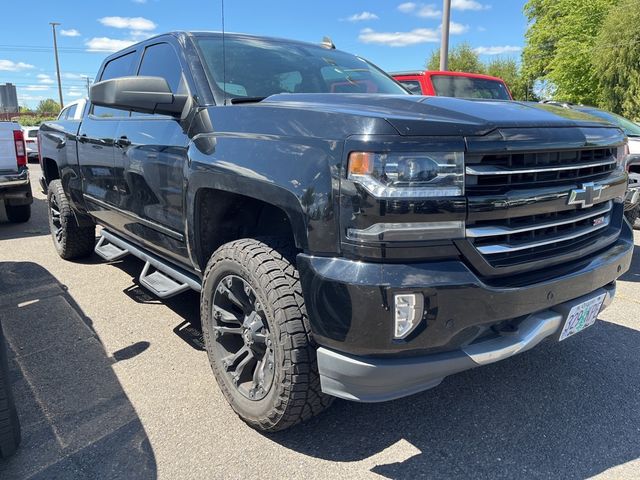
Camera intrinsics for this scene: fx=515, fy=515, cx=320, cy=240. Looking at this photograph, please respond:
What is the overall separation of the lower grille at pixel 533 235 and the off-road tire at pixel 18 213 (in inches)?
314

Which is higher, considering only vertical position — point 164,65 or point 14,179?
point 164,65

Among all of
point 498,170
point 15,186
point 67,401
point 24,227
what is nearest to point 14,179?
point 15,186

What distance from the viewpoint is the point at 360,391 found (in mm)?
1973

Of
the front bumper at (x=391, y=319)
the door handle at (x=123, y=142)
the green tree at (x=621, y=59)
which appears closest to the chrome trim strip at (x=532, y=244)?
the front bumper at (x=391, y=319)

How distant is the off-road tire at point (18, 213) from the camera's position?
26.1 feet

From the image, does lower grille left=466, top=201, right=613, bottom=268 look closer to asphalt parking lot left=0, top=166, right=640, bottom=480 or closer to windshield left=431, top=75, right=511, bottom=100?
asphalt parking lot left=0, top=166, right=640, bottom=480

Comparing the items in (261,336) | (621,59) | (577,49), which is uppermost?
(577,49)

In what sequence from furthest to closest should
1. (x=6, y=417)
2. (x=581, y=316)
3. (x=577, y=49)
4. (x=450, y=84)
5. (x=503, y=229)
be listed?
(x=577, y=49) → (x=450, y=84) → (x=581, y=316) → (x=6, y=417) → (x=503, y=229)

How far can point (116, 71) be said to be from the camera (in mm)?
4391

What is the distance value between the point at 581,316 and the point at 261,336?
1.46 m

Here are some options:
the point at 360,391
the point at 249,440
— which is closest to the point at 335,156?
the point at 360,391

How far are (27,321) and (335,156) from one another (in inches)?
123

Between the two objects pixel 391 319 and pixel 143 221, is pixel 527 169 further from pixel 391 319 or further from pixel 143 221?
pixel 143 221

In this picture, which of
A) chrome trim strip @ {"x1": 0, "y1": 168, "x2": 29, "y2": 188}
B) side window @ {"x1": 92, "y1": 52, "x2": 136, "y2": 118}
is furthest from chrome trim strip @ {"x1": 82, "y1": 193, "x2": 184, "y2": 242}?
chrome trim strip @ {"x1": 0, "y1": 168, "x2": 29, "y2": 188}
